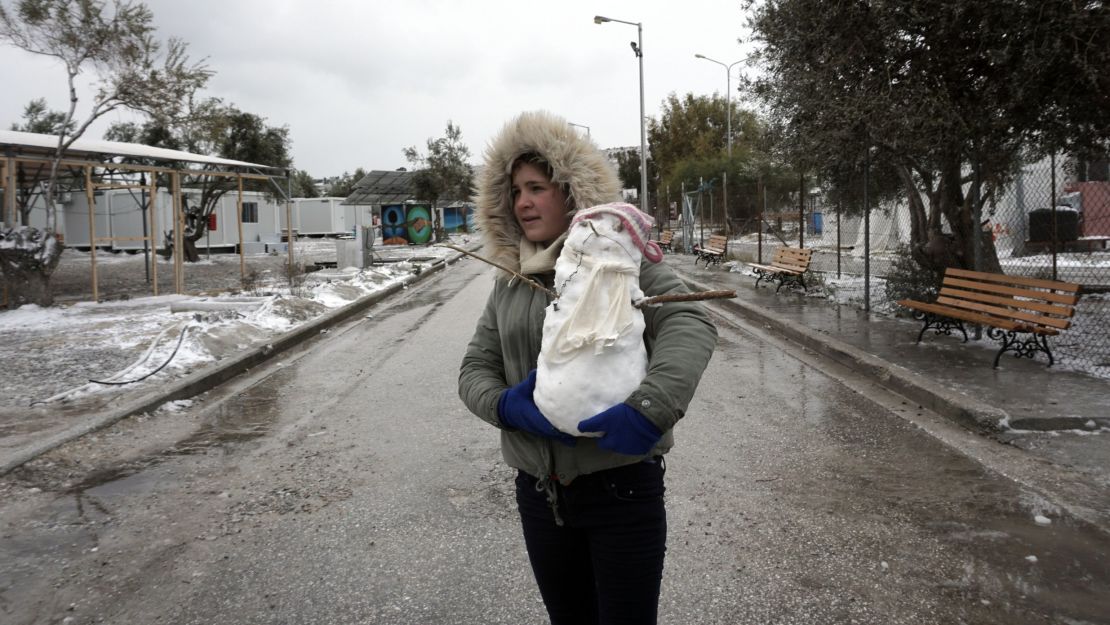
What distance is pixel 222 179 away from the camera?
24906 millimetres

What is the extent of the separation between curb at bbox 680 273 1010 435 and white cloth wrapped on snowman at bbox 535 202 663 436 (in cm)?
484

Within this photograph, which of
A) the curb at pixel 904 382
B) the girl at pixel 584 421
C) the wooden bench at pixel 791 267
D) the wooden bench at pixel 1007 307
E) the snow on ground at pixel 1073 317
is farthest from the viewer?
the wooden bench at pixel 791 267

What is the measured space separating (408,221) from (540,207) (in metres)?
38.2

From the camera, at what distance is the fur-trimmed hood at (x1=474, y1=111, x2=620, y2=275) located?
2.16m

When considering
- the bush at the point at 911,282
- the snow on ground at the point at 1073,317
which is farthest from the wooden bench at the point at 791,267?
the bush at the point at 911,282

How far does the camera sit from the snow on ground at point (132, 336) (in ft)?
25.1

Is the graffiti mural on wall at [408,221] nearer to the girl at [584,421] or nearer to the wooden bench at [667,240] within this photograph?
the wooden bench at [667,240]

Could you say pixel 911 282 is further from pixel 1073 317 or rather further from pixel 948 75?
pixel 948 75

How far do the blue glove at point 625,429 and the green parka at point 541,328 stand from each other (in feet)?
0.06

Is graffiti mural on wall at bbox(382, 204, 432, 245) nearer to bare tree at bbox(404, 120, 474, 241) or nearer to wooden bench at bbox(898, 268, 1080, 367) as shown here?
bare tree at bbox(404, 120, 474, 241)

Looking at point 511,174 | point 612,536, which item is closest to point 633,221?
point 511,174

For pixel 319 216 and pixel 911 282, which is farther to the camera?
pixel 319 216

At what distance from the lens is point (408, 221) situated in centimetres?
3950

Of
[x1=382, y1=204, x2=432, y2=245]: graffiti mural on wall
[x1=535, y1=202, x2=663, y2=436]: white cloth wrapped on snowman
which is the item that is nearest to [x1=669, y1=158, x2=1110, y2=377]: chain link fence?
[x1=535, y1=202, x2=663, y2=436]: white cloth wrapped on snowman
